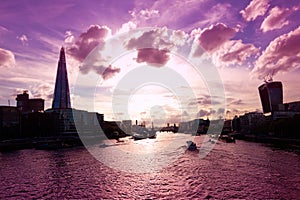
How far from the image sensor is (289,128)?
559 ft

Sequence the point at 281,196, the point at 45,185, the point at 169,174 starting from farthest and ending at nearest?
1. the point at 169,174
2. the point at 45,185
3. the point at 281,196

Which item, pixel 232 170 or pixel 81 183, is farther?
pixel 232 170

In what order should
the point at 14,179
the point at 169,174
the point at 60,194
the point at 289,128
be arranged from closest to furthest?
the point at 60,194, the point at 14,179, the point at 169,174, the point at 289,128

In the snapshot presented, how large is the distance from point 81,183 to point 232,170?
34.9 metres

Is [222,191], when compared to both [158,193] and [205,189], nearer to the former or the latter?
[205,189]

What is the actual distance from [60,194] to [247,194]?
3024 cm

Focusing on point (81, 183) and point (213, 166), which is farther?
point (213, 166)

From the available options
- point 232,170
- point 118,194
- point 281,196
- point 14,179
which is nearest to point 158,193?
point 118,194

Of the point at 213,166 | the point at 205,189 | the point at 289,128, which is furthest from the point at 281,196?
the point at 289,128

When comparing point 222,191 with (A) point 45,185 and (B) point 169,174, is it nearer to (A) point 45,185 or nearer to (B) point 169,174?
(B) point 169,174

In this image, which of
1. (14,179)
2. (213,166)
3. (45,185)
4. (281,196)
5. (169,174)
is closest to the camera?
(281,196)

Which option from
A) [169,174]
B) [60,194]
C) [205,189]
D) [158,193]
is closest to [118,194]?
[158,193]

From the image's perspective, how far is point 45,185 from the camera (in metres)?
54.0

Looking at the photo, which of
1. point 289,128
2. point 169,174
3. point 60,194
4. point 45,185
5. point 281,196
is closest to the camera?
point 281,196
